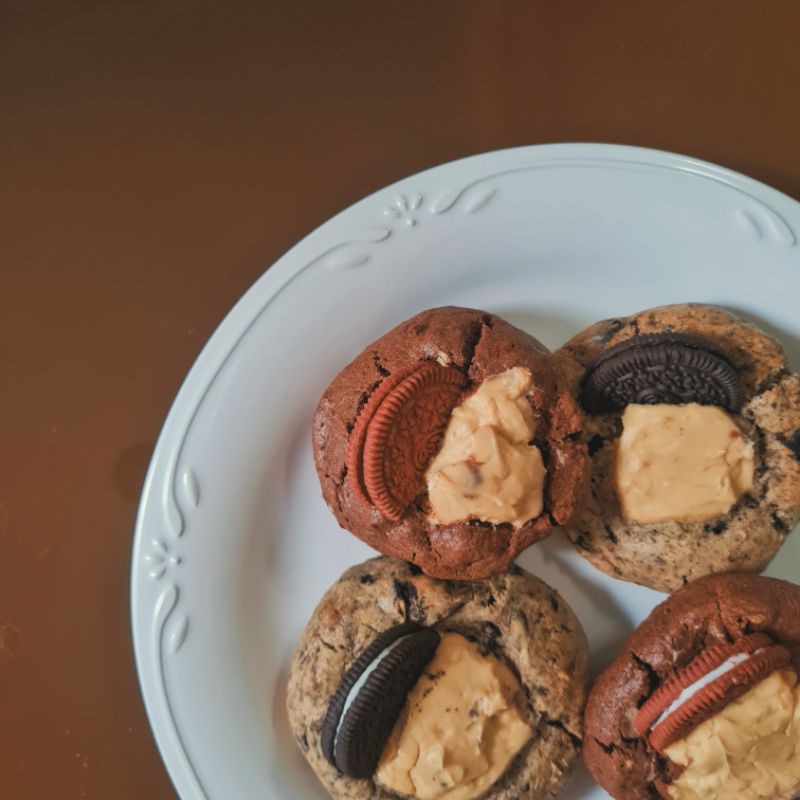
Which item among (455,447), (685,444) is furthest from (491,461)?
(685,444)

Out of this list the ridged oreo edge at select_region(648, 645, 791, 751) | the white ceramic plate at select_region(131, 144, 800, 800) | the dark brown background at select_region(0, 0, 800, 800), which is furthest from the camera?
the dark brown background at select_region(0, 0, 800, 800)

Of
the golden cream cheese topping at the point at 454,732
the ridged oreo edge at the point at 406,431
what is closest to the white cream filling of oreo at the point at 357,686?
the golden cream cheese topping at the point at 454,732

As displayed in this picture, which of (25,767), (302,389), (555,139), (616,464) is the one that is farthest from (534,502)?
(25,767)

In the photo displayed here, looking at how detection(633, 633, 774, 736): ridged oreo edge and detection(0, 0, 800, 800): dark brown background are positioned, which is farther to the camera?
detection(0, 0, 800, 800): dark brown background

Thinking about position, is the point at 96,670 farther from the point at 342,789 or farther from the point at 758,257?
the point at 758,257

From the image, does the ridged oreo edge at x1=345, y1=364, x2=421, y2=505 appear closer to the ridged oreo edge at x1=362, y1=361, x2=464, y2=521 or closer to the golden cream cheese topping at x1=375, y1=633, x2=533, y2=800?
the ridged oreo edge at x1=362, y1=361, x2=464, y2=521

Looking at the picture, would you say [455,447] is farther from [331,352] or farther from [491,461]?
[331,352]

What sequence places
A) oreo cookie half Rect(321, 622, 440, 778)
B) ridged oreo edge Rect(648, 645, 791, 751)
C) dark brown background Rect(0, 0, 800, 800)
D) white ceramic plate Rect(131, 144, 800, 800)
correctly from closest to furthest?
ridged oreo edge Rect(648, 645, 791, 751) → oreo cookie half Rect(321, 622, 440, 778) → white ceramic plate Rect(131, 144, 800, 800) → dark brown background Rect(0, 0, 800, 800)

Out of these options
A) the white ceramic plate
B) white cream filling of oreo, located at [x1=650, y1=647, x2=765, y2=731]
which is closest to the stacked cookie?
white cream filling of oreo, located at [x1=650, y1=647, x2=765, y2=731]
